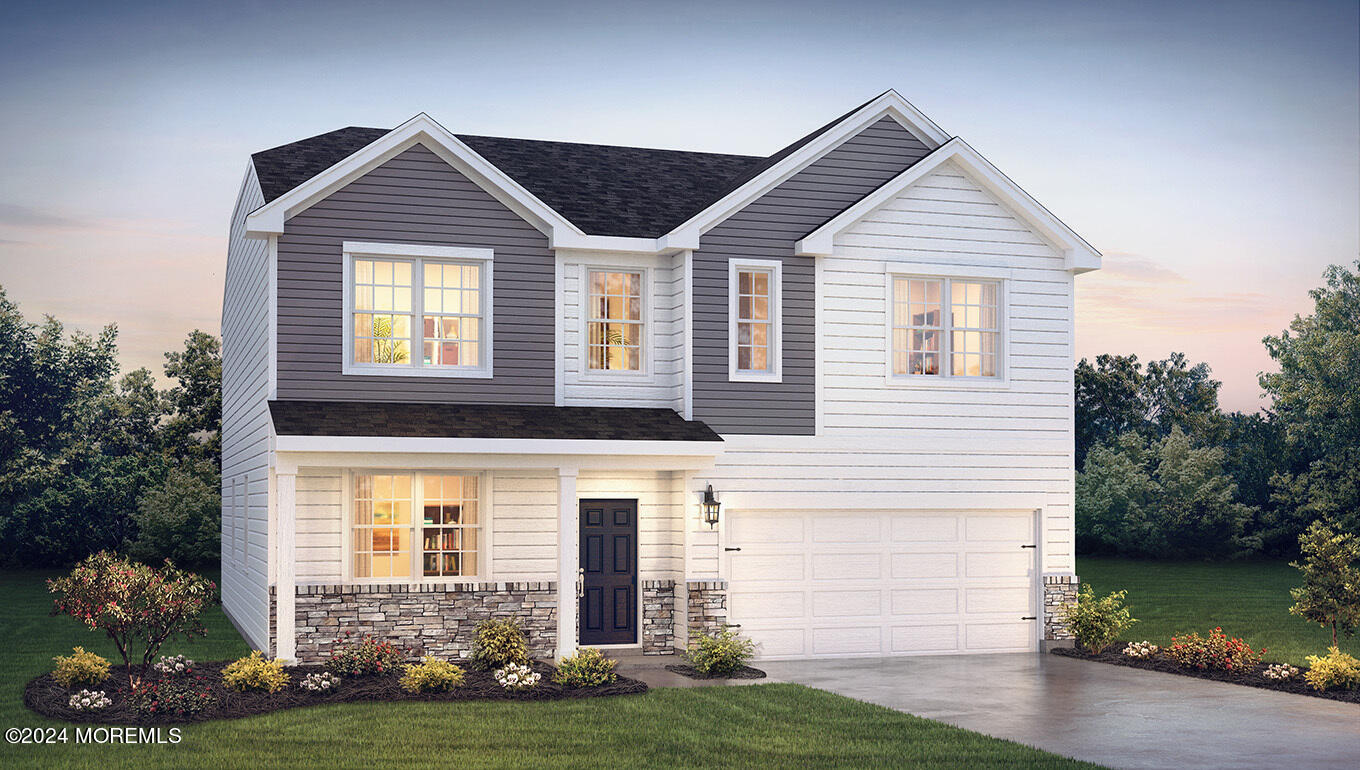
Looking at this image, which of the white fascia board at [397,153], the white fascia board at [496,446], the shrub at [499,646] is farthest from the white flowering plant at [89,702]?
the white fascia board at [397,153]

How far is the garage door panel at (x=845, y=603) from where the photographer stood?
18219 millimetres

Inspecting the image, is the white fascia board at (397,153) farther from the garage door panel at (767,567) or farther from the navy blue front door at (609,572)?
the garage door panel at (767,567)

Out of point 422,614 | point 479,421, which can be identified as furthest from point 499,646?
point 479,421

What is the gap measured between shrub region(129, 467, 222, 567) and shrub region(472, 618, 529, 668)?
20.6m

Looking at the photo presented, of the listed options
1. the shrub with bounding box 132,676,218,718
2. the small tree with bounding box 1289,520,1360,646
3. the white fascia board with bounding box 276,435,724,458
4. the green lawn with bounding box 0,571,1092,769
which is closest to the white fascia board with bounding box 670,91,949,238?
the white fascia board with bounding box 276,435,724,458

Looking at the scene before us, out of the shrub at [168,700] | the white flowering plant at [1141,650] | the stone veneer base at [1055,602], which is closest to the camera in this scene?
the shrub at [168,700]

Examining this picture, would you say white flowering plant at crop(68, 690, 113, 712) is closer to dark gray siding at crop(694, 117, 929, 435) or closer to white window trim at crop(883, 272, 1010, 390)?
dark gray siding at crop(694, 117, 929, 435)

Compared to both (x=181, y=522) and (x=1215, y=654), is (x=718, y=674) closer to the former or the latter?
(x=1215, y=654)

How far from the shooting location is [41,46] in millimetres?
25062

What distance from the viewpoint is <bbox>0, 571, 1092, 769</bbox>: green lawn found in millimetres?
10984

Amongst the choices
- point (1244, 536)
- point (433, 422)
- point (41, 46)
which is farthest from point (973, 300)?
point (1244, 536)

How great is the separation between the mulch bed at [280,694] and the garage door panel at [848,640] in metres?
3.93

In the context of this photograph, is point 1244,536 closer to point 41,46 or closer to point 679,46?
point 679,46

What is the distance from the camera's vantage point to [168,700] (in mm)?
12633
